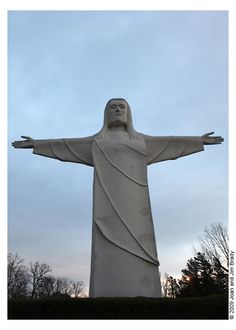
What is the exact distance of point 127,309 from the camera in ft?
29.5

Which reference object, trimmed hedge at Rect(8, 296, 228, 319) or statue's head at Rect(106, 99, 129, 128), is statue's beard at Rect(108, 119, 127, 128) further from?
trimmed hedge at Rect(8, 296, 228, 319)

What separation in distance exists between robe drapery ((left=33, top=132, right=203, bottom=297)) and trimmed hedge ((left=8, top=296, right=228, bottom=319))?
2381mm

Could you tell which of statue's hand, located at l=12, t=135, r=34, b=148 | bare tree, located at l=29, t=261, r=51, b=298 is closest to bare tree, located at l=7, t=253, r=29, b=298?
bare tree, located at l=29, t=261, r=51, b=298

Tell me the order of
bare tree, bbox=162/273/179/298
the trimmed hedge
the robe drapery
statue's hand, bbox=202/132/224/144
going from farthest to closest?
bare tree, bbox=162/273/179/298 < statue's hand, bbox=202/132/224/144 < the robe drapery < the trimmed hedge

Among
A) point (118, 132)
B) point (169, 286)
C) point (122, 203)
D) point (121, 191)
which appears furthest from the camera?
point (169, 286)

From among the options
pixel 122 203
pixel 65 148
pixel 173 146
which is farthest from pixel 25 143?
pixel 173 146

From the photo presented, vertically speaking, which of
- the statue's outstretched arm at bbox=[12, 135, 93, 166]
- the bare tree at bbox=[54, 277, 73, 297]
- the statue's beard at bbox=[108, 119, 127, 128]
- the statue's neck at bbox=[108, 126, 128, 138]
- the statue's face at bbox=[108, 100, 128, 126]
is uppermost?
the statue's face at bbox=[108, 100, 128, 126]

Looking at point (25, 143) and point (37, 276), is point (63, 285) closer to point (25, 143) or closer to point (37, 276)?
point (37, 276)

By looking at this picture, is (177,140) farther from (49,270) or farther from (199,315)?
(49,270)

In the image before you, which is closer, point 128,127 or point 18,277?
point 128,127

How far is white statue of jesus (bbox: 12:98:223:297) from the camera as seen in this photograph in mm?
11641

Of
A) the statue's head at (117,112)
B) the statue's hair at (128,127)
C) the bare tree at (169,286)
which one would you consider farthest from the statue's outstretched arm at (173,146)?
the bare tree at (169,286)

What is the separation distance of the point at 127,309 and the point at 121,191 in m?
4.17
